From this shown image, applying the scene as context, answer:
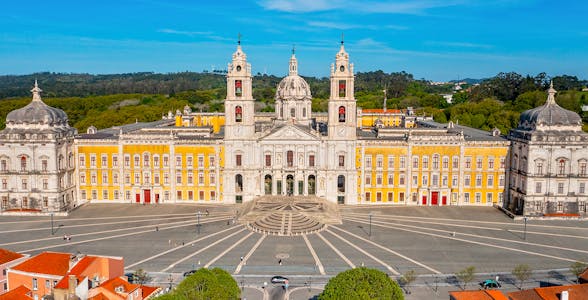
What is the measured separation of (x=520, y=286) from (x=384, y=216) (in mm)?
22243

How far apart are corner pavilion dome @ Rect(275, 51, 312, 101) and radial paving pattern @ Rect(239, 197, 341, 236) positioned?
21.0 meters

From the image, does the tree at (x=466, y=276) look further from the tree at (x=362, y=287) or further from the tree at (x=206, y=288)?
the tree at (x=206, y=288)

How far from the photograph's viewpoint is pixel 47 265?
33562mm

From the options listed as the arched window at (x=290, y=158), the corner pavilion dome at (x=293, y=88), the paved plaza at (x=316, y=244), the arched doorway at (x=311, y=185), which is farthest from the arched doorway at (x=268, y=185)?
the corner pavilion dome at (x=293, y=88)

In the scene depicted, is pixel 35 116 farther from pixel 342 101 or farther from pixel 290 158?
pixel 342 101

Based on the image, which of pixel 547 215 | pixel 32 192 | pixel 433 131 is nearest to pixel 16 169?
pixel 32 192

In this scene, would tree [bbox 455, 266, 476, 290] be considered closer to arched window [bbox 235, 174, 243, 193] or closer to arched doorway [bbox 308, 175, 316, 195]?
arched doorway [bbox 308, 175, 316, 195]

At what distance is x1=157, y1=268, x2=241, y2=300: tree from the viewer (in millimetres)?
28297

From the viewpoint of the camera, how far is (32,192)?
198ft

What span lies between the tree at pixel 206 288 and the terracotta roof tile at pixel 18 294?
31.7 ft

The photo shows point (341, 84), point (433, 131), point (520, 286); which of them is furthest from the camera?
point (433, 131)

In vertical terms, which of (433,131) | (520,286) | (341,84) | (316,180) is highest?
(341,84)

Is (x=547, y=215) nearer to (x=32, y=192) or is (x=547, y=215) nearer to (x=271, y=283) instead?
(x=271, y=283)

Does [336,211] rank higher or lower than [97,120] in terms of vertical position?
lower
